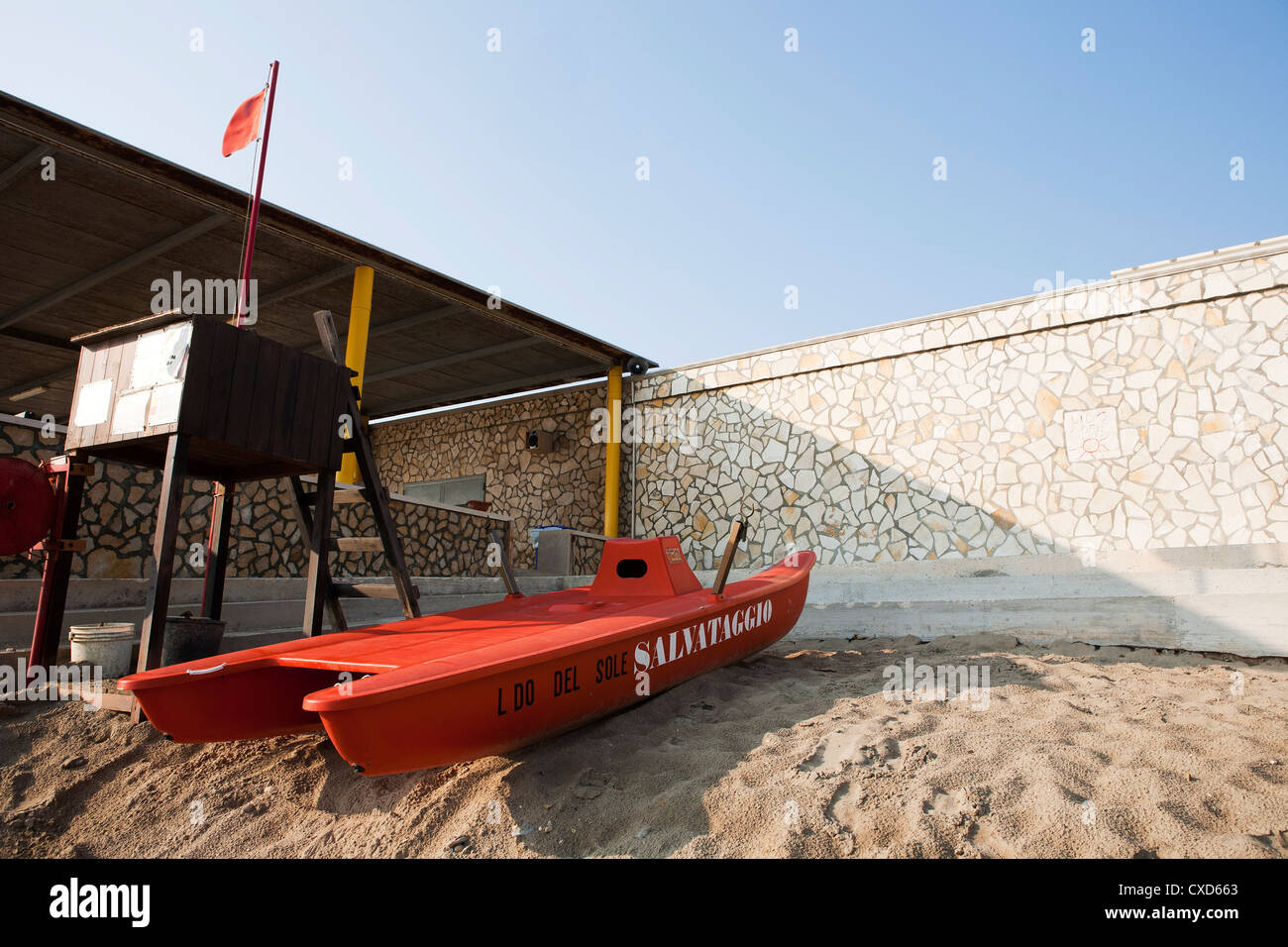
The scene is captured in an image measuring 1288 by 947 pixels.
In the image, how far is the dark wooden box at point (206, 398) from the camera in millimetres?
3605

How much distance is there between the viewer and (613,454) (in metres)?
10.9

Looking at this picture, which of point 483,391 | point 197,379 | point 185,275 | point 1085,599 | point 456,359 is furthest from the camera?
point 483,391

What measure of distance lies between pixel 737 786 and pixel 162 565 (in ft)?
9.75

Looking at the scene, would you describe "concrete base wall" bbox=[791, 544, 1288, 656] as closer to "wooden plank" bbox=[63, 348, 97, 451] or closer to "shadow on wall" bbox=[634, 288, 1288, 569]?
"shadow on wall" bbox=[634, 288, 1288, 569]

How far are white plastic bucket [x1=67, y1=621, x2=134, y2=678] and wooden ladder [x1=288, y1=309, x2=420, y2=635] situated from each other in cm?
95

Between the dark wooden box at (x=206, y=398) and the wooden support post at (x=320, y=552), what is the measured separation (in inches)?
5.7

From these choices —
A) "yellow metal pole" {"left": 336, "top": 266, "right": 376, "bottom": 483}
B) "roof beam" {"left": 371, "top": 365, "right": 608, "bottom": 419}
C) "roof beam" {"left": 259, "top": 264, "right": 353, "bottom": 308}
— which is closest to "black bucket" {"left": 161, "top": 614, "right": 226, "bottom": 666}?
"yellow metal pole" {"left": 336, "top": 266, "right": 376, "bottom": 483}

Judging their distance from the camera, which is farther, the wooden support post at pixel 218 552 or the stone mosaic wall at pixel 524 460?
the stone mosaic wall at pixel 524 460

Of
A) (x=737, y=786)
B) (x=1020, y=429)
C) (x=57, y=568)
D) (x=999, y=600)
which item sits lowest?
(x=737, y=786)

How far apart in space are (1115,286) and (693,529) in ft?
18.7

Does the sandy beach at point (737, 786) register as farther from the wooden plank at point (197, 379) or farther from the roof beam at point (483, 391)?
the roof beam at point (483, 391)

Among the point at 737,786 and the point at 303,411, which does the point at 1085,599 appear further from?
the point at 303,411

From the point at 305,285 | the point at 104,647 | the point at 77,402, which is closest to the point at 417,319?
the point at 305,285

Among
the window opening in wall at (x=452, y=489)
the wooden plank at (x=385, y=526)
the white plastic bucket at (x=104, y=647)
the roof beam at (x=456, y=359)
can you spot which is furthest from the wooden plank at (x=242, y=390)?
the window opening in wall at (x=452, y=489)
